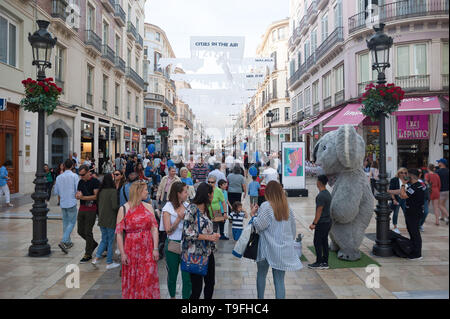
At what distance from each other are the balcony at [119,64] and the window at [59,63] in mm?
6838

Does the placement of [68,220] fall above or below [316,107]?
below

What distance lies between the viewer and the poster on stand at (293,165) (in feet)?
44.2

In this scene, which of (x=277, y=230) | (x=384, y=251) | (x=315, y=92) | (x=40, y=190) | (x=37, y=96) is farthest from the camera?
(x=315, y=92)

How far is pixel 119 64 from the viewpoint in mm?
24891

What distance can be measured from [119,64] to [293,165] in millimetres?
17353

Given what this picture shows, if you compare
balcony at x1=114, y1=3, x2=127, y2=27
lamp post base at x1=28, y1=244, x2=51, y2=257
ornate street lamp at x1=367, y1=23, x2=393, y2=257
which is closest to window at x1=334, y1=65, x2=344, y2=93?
ornate street lamp at x1=367, y1=23, x2=393, y2=257

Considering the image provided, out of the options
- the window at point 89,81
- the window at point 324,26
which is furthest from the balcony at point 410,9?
the window at point 89,81

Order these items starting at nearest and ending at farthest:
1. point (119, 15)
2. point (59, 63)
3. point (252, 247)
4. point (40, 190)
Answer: point (252, 247) → point (40, 190) → point (59, 63) → point (119, 15)

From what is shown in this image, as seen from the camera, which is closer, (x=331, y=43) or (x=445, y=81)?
(x=445, y=81)

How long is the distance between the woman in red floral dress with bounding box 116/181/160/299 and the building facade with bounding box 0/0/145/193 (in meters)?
10.4

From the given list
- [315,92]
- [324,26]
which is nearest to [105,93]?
[315,92]

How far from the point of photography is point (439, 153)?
204 cm

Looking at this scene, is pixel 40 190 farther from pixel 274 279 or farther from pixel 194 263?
pixel 274 279

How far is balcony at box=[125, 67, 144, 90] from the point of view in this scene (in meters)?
26.9
